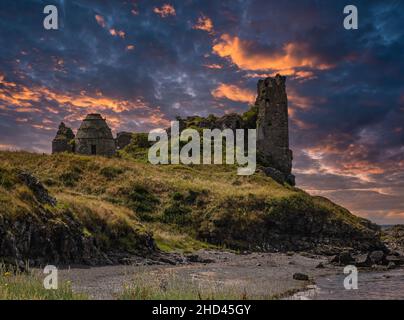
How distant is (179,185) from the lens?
57469mm

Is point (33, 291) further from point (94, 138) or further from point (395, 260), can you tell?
point (94, 138)

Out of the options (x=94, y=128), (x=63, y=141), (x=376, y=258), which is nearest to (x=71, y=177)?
(x=94, y=128)

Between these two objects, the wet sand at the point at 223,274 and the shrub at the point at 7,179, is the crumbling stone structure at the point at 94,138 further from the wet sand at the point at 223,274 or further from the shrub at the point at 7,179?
the shrub at the point at 7,179

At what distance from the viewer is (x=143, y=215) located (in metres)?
48.5

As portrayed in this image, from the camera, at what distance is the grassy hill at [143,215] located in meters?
26.5

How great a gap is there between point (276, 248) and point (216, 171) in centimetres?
3009

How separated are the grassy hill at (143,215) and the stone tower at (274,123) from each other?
2697 cm

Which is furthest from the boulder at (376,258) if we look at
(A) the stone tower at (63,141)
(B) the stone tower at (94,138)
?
(A) the stone tower at (63,141)

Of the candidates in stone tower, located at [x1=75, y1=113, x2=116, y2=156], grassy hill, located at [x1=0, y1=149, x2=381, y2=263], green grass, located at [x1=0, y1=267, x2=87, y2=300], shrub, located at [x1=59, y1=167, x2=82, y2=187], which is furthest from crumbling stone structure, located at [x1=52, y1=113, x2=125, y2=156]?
green grass, located at [x1=0, y1=267, x2=87, y2=300]

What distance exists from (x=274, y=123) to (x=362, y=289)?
76656mm

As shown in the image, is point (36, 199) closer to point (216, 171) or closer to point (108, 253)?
point (108, 253)

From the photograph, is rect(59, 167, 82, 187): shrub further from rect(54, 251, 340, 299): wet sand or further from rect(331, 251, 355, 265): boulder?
rect(331, 251, 355, 265): boulder

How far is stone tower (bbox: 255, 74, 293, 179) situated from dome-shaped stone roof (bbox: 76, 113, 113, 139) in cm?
3475
